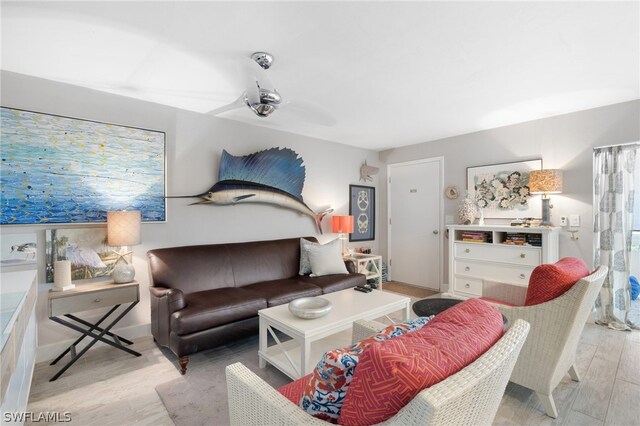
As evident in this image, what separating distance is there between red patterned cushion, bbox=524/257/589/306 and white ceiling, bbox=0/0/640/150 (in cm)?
150

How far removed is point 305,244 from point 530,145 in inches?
120

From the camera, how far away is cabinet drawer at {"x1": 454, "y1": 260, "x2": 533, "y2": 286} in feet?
11.2

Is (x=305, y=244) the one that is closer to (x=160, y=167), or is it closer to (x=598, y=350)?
(x=160, y=167)

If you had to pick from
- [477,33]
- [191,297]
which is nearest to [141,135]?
[191,297]

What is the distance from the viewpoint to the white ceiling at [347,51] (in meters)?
1.72

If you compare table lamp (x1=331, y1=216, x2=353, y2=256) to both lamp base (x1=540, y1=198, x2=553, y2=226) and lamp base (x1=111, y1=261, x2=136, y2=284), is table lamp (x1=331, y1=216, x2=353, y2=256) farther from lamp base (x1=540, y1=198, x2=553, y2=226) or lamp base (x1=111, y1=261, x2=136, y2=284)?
lamp base (x1=111, y1=261, x2=136, y2=284)

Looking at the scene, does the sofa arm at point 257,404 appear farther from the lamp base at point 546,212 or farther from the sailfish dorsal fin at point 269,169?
the lamp base at point 546,212

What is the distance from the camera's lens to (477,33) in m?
1.92

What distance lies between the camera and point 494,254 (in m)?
3.63

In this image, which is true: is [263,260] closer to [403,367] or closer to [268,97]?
[268,97]

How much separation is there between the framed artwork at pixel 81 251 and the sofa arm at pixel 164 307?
23.0 inches

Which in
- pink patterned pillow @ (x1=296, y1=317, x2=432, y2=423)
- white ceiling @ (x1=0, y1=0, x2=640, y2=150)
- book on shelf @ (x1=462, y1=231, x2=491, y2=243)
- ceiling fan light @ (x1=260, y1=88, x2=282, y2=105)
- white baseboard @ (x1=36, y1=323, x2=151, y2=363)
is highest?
white ceiling @ (x1=0, y1=0, x2=640, y2=150)

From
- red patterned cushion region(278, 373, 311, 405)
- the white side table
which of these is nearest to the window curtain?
the white side table

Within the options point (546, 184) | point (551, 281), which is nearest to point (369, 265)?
point (546, 184)
